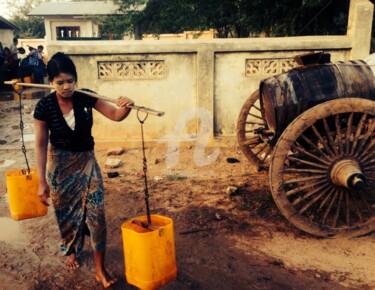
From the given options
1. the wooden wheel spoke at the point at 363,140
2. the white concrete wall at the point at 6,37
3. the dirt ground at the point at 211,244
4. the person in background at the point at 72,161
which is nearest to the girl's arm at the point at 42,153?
the person in background at the point at 72,161

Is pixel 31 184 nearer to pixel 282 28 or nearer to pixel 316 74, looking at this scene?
pixel 316 74

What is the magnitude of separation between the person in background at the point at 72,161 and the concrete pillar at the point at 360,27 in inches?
192

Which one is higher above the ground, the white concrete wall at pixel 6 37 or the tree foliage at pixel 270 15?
the white concrete wall at pixel 6 37

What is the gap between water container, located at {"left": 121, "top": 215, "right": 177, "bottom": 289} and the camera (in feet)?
8.01

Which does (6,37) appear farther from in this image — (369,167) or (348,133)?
(369,167)

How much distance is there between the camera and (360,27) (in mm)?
6031

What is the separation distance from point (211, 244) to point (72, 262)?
131 cm

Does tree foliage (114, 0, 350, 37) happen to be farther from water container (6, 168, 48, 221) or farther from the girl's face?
water container (6, 168, 48, 221)

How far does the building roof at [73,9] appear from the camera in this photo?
29.7 meters

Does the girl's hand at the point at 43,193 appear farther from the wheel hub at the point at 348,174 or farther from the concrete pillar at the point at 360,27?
the concrete pillar at the point at 360,27

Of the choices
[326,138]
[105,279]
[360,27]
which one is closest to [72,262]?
[105,279]

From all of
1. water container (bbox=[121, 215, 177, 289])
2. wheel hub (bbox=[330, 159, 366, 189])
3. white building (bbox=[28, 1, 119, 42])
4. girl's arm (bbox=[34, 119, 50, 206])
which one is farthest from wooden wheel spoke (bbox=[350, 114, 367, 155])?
white building (bbox=[28, 1, 119, 42])

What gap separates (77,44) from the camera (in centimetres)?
616

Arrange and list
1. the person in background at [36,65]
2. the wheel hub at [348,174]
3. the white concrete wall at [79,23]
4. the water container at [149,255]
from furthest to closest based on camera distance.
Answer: the white concrete wall at [79,23]
the person in background at [36,65]
the wheel hub at [348,174]
the water container at [149,255]
